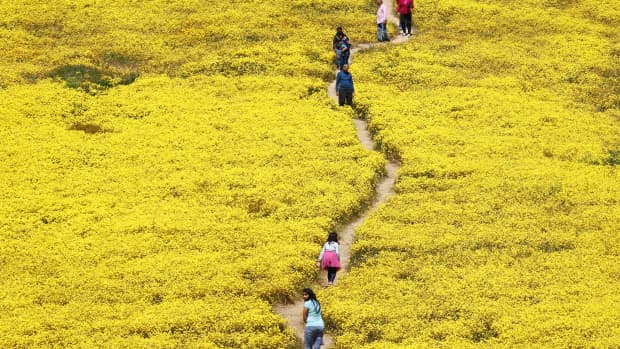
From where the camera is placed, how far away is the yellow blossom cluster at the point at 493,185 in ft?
106

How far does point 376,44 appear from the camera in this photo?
192 ft

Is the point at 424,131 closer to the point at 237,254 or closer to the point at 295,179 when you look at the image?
the point at 295,179

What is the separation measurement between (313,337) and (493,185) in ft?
50.0

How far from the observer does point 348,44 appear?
53.5 meters

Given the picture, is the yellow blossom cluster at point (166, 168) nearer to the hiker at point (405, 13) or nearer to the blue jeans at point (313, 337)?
the blue jeans at point (313, 337)

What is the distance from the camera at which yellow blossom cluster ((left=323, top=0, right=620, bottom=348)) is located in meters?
32.4

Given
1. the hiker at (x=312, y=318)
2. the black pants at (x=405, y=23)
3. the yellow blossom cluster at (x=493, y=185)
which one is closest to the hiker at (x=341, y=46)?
the yellow blossom cluster at (x=493, y=185)

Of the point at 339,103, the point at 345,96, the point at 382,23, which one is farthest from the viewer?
the point at 382,23

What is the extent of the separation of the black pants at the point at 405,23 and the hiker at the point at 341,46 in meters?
6.77

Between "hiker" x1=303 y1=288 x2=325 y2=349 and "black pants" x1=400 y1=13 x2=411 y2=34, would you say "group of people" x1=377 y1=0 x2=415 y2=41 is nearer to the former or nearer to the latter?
"black pants" x1=400 y1=13 x2=411 y2=34

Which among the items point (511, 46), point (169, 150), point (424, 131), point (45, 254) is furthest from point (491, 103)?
point (45, 254)

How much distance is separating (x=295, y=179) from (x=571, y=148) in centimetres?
1326

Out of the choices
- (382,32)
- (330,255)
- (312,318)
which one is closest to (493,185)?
(330,255)

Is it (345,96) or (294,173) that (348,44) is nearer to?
(345,96)
